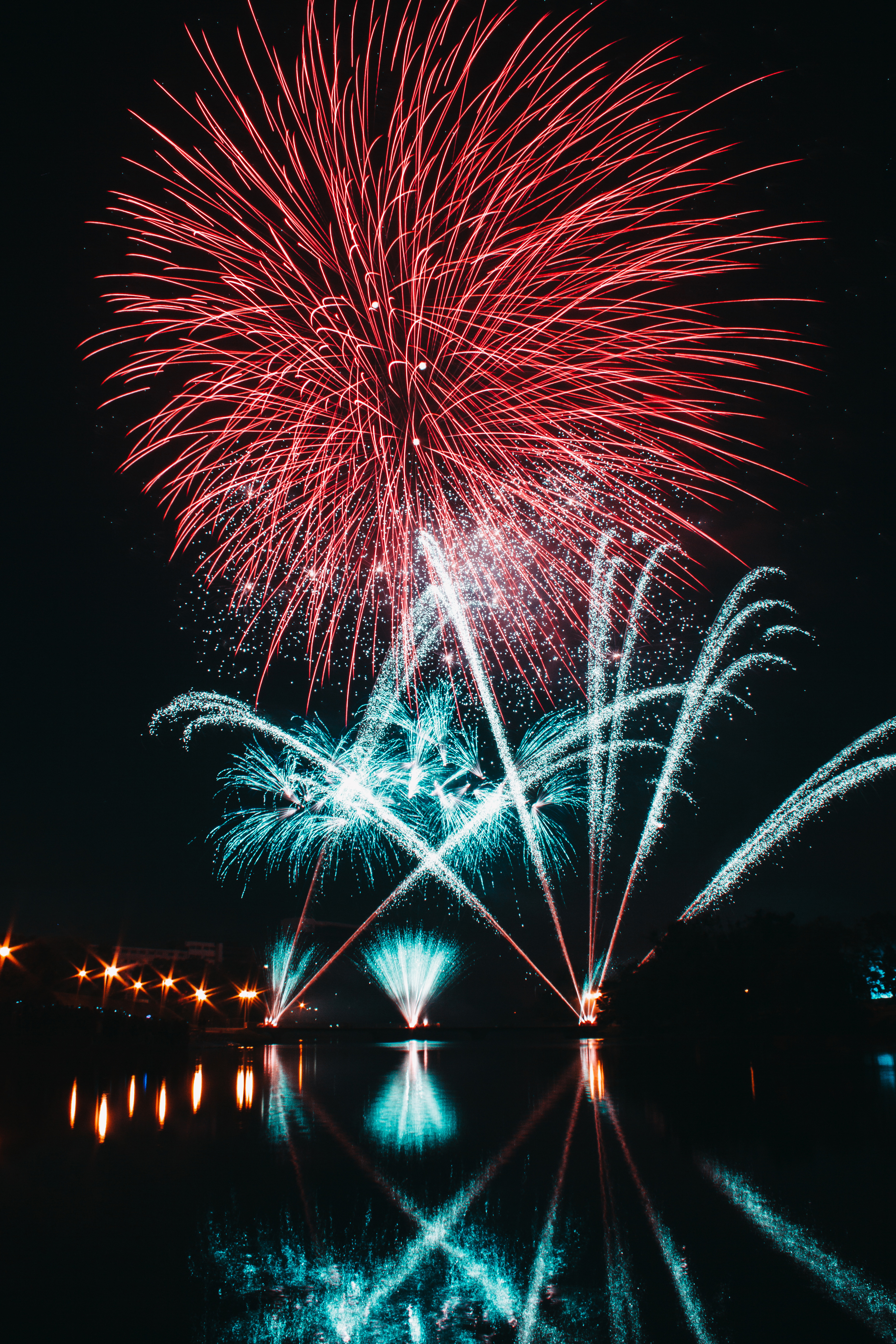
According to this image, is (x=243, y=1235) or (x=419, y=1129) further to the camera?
(x=419, y=1129)

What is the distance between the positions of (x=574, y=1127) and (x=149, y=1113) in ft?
28.2

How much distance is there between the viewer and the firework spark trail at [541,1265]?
551 centimetres

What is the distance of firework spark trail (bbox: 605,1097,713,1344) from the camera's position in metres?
5.48

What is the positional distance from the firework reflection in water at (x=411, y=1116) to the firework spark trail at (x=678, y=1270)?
178 inches

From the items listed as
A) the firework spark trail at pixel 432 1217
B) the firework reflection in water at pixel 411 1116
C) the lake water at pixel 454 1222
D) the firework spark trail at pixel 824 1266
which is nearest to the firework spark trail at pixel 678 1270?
the lake water at pixel 454 1222

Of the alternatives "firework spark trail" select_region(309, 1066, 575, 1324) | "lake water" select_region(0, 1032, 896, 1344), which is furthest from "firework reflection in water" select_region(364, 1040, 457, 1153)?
"firework spark trail" select_region(309, 1066, 575, 1324)

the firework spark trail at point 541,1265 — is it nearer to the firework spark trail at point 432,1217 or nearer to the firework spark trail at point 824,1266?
the firework spark trail at point 432,1217

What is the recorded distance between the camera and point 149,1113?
56.3 ft

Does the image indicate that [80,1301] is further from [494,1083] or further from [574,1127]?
[494,1083]

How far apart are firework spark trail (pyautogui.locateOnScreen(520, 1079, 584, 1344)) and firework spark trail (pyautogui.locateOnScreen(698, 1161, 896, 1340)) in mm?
1773

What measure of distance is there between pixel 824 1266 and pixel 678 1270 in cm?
117

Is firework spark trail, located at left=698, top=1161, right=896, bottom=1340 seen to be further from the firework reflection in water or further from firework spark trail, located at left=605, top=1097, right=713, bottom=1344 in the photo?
the firework reflection in water

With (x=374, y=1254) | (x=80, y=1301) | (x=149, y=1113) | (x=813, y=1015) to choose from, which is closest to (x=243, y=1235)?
(x=374, y=1254)

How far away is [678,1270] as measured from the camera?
6.52 meters
